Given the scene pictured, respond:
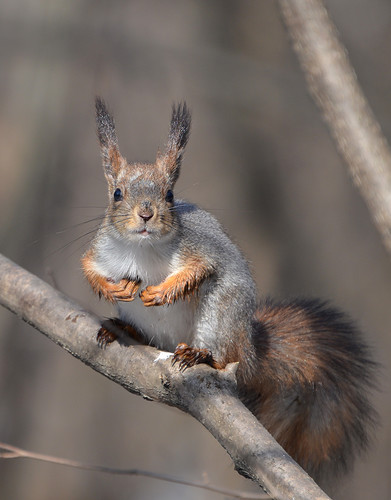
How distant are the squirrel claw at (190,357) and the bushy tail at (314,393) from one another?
0.28m

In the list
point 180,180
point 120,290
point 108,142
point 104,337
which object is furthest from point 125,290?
point 180,180

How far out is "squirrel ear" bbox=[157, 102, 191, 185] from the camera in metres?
2.10

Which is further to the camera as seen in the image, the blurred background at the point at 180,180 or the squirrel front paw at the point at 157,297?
the blurred background at the point at 180,180

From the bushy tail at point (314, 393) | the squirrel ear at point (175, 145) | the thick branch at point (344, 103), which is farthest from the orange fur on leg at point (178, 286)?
the thick branch at point (344, 103)

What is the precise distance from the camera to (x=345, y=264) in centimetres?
504

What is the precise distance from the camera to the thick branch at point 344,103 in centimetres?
85

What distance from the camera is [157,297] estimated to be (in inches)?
80.0

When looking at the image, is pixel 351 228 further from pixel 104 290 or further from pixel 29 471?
pixel 104 290


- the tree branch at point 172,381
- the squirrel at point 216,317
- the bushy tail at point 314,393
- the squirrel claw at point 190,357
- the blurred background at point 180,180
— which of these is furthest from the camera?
the blurred background at point 180,180

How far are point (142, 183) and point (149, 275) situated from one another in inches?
11.2

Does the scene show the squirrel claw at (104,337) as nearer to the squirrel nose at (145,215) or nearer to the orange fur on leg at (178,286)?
the orange fur on leg at (178,286)

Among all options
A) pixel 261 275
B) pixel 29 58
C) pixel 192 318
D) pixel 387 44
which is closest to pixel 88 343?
pixel 192 318

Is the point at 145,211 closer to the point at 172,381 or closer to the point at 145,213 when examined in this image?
the point at 145,213

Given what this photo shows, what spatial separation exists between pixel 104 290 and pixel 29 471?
118 inches
